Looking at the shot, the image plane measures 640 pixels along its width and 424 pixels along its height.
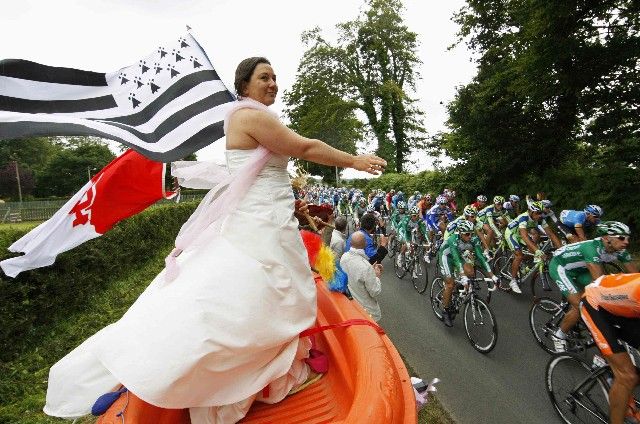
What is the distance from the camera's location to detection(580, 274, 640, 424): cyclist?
360 cm

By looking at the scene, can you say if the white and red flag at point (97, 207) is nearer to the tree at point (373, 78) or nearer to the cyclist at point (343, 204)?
the cyclist at point (343, 204)

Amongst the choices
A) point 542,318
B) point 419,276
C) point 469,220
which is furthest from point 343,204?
point 542,318

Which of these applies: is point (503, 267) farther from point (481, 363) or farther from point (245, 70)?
point (245, 70)

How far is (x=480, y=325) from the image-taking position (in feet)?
22.1

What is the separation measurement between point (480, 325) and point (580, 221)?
3245mm

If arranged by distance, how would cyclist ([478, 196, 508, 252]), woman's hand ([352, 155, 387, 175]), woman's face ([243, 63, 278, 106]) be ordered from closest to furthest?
woman's hand ([352, 155, 387, 175]) < woman's face ([243, 63, 278, 106]) < cyclist ([478, 196, 508, 252])

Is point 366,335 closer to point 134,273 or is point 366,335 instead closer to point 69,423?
point 69,423

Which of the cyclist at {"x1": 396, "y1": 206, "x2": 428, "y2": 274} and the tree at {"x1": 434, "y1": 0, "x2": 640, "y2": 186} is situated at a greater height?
the tree at {"x1": 434, "y1": 0, "x2": 640, "y2": 186}

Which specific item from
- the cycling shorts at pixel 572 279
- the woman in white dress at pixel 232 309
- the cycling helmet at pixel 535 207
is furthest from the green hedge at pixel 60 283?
the cycling helmet at pixel 535 207

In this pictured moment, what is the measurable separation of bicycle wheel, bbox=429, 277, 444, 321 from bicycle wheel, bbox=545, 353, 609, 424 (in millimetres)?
3071

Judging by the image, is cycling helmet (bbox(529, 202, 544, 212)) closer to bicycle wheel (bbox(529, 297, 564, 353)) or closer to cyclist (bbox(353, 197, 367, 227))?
bicycle wheel (bbox(529, 297, 564, 353))

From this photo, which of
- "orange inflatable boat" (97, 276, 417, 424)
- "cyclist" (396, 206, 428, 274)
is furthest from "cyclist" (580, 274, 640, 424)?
"cyclist" (396, 206, 428, 274)

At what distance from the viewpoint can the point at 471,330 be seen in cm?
680

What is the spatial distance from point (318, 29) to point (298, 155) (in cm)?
4506
